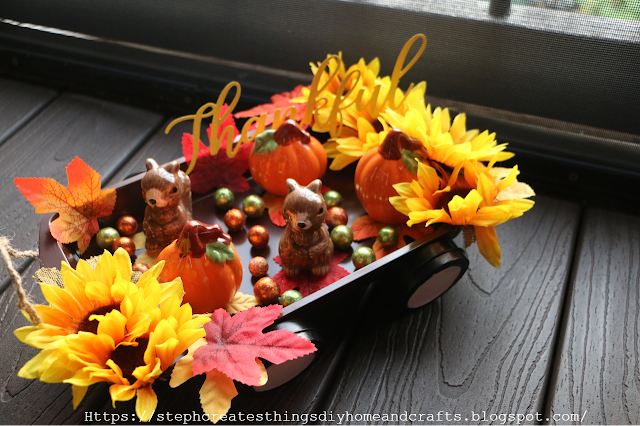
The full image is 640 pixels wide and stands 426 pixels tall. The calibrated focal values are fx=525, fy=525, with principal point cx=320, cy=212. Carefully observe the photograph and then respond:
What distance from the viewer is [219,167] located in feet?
2.47

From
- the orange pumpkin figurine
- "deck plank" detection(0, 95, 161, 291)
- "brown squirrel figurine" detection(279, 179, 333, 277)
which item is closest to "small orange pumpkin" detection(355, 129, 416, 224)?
"brown squirrel figurine" detection(279, 179, 333, 277)

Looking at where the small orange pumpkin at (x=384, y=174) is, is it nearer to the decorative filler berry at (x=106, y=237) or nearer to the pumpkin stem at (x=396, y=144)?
the pumpkin stem at (x=396, y=144)

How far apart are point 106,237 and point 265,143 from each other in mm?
239

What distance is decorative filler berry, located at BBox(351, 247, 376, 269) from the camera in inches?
25.6

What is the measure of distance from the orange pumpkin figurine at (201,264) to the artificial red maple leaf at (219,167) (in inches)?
7.7

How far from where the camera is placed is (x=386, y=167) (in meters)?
0.68

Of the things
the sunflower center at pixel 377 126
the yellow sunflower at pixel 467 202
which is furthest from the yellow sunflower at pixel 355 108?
the yellow sunflower at pixel 467 202

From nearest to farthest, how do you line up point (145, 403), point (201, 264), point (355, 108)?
point (145, 403)
point (201, 264)
point (355, 108)

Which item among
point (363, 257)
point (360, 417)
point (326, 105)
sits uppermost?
point (326, 105)

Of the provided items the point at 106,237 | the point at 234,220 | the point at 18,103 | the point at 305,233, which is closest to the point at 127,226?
the point at 106,237

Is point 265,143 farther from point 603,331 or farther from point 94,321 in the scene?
point 603,331

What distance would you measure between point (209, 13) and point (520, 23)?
1.88 ft

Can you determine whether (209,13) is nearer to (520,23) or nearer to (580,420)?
(520,23)

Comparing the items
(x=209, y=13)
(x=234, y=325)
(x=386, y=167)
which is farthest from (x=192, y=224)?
(x=209, y=13)
